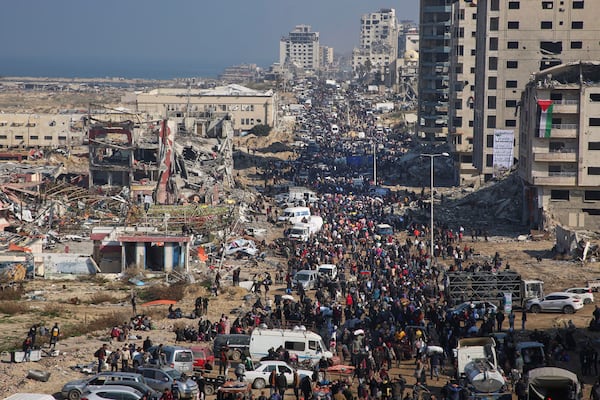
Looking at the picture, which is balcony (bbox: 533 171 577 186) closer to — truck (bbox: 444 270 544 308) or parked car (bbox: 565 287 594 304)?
parked car (bbox: 565 287 594 304)

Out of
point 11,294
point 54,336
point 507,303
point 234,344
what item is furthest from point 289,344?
point 11,294

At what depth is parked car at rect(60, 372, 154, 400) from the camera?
27.2 m

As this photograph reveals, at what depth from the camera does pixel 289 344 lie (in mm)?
31828

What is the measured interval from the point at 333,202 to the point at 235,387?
4167 centimetres

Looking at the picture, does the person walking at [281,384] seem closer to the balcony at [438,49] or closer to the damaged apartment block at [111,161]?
the damaged apartment block at [111,161]

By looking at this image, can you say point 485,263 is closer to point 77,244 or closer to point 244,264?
point 244,264

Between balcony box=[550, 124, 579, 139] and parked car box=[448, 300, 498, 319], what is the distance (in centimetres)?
2275

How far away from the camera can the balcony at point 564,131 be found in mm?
59125

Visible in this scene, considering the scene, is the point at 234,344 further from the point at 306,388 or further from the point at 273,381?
the point at 306,388

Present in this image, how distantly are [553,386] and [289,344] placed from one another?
8.51 m

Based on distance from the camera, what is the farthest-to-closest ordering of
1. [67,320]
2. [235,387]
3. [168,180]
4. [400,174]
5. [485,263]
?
[400,174] < [168,180] < [485,263] < [67,320] < [235,387]

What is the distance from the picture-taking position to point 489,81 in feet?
259

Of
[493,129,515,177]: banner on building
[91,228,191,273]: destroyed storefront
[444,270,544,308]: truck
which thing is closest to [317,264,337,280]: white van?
[91,228,191,273]: destroyed storefront

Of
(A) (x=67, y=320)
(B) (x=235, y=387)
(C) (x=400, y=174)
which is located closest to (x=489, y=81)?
(C) (x=400, y=174)
